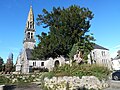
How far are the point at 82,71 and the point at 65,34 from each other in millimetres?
23349

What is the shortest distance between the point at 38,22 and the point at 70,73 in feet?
102

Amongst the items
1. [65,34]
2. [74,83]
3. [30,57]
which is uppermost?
[65,34]

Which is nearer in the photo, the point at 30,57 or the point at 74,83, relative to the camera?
the point at 74,83

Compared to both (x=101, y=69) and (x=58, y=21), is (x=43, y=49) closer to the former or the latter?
(x=58, y=21)

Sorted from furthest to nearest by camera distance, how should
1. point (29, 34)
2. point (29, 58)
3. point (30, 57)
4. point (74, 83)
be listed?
point (29, 34) < point (30, 57) < point (29, 58) < point (74, 83)

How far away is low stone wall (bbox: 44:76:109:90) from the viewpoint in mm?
12984

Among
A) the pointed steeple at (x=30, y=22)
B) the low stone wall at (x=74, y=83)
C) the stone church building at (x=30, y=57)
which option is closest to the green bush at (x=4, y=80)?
the low stone wall at (x=74, y=83)

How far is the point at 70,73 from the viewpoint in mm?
→ 13883

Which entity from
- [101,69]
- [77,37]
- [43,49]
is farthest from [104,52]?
[101,69]

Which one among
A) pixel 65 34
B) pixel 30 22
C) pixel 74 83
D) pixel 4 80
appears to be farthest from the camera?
pixel 30 22

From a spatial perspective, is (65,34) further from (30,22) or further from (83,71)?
(30,22)

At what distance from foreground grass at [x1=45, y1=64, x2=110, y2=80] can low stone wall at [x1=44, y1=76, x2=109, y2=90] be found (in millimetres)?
439

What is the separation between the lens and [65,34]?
3703 cm

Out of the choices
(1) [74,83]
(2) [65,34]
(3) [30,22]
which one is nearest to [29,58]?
(3) [30,22]
